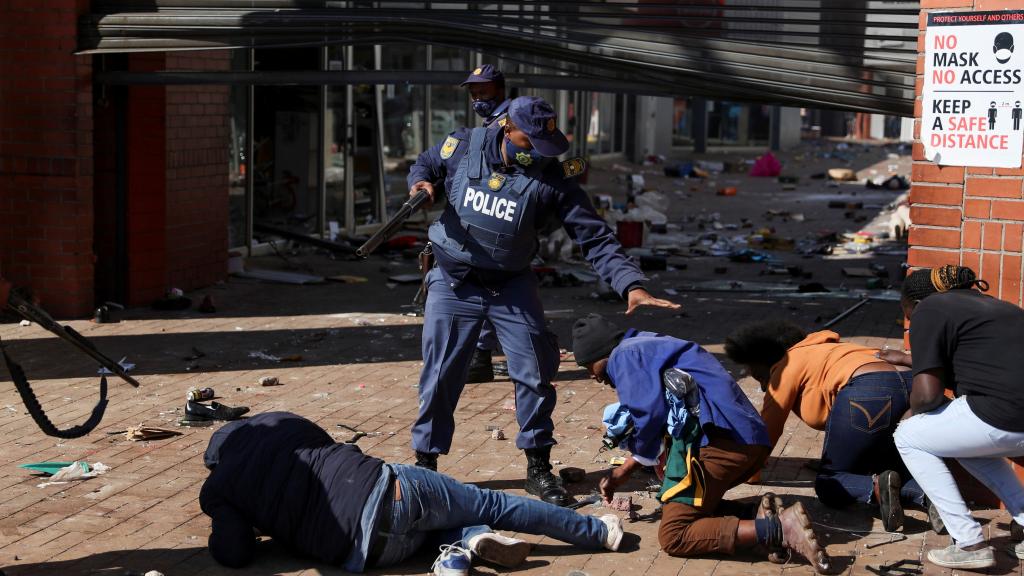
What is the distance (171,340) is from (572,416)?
3.56 metres

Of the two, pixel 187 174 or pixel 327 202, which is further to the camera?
pixel 327 202

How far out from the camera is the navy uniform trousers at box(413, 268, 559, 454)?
575 cm

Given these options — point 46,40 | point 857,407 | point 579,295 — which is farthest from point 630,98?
point 857,407

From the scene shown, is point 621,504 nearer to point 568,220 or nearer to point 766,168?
point 568,220

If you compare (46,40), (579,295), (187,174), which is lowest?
(579,295)

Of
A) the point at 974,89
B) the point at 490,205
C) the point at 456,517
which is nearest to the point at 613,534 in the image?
the point at 456,517

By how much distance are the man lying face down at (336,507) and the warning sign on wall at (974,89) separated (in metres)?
2.64

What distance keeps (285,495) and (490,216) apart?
1663 mm

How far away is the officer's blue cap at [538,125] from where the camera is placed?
18.2 ft

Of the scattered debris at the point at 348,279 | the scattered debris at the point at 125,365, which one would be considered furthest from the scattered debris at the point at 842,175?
the scattered debris at the point at 125,365

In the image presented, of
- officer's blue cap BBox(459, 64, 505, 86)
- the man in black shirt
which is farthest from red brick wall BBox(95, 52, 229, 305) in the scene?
the man in black shirt

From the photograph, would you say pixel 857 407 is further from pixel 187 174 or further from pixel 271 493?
pixel 187 174

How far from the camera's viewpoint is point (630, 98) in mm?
28156

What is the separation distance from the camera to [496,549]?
15.8 feet
